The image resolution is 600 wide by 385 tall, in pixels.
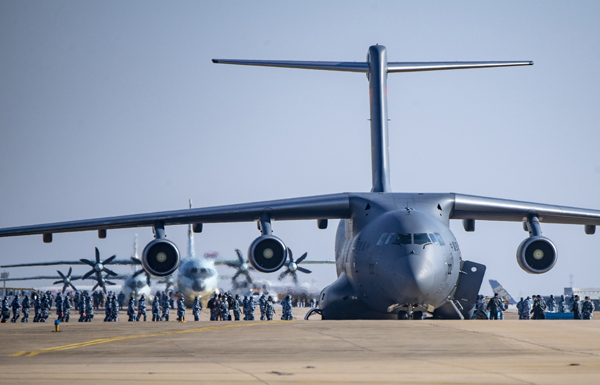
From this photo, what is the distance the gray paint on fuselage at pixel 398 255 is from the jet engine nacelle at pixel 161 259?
4084 millimetres

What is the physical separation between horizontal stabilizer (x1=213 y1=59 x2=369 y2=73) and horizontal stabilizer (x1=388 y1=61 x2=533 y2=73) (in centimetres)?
96

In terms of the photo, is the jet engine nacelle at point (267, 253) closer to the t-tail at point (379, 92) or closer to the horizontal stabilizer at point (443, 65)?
the t-tail at point (379, 92)

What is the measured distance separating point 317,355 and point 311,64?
1237cm

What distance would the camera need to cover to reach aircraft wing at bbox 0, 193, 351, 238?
17.6 m

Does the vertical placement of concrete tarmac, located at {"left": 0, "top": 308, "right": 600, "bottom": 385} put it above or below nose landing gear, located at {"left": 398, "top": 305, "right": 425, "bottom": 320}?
above

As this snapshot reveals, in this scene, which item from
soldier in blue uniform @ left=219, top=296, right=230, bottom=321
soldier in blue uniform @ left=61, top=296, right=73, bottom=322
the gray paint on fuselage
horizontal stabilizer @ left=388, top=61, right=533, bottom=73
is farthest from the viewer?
soldier in blue uniform @ left=61, top=296, right=73, bottom=322

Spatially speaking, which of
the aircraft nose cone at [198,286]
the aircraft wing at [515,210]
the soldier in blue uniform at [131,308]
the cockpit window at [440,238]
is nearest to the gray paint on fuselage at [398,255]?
the cockpit window at [440,238]

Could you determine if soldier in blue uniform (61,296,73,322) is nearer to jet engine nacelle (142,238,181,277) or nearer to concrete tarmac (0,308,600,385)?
jet engine nacelle (142,238,181,277)

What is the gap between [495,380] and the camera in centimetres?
640

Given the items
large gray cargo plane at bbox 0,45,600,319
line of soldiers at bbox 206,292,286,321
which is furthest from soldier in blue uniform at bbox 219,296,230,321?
large gray cargo plane at bbox 0,45,600,319

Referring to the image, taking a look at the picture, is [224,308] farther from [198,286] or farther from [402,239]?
[198,286]

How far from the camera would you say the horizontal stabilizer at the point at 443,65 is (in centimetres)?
1928

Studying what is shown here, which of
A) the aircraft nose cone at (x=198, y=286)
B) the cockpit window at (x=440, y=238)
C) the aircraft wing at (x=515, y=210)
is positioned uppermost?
the aircraft wing at (x=515, y=210)

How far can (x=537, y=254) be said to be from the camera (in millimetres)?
17453
